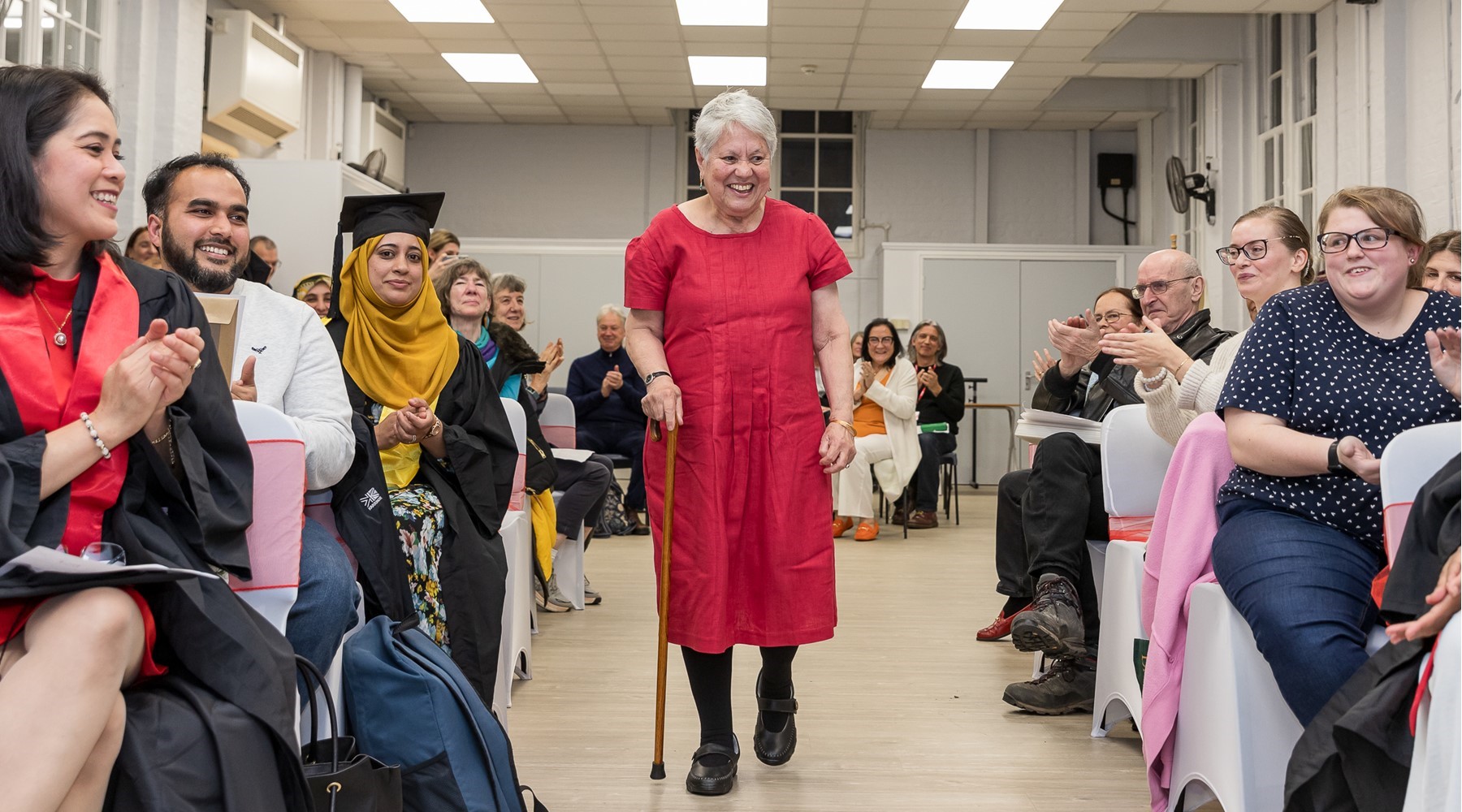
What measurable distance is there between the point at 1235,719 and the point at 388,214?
82.8 inches

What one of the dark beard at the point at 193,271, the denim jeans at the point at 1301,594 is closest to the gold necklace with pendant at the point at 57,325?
the dark beard at the point at 193,271

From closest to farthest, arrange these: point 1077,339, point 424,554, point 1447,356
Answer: point 1447,356 → point 424,554 → point 1077,339

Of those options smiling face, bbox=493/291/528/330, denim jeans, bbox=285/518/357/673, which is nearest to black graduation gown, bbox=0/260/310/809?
denim jeans, bbox=285/518/357/673

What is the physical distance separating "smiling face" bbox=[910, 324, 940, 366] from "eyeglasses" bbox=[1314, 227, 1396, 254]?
18.8 ft

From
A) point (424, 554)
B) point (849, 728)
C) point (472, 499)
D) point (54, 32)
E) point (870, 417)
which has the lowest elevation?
point (849, 728)

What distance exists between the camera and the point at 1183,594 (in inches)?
81.6

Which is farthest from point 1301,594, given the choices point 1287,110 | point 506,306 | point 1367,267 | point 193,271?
point 1287,110

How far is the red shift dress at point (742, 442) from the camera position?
7.54ft

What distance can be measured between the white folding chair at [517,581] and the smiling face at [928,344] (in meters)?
4.88

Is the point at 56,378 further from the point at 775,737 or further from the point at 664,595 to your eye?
the point at 775,737

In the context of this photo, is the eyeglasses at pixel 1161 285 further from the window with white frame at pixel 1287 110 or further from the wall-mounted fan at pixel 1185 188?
the wall-mounted fan at pixel 1185 188

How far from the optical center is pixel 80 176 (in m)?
1.55

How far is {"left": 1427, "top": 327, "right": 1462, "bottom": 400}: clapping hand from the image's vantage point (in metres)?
1.68

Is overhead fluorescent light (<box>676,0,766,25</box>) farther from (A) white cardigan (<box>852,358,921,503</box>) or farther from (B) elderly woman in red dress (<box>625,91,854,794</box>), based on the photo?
(B) elderly woman in red dress (<box>625,91,854,794</box>)
